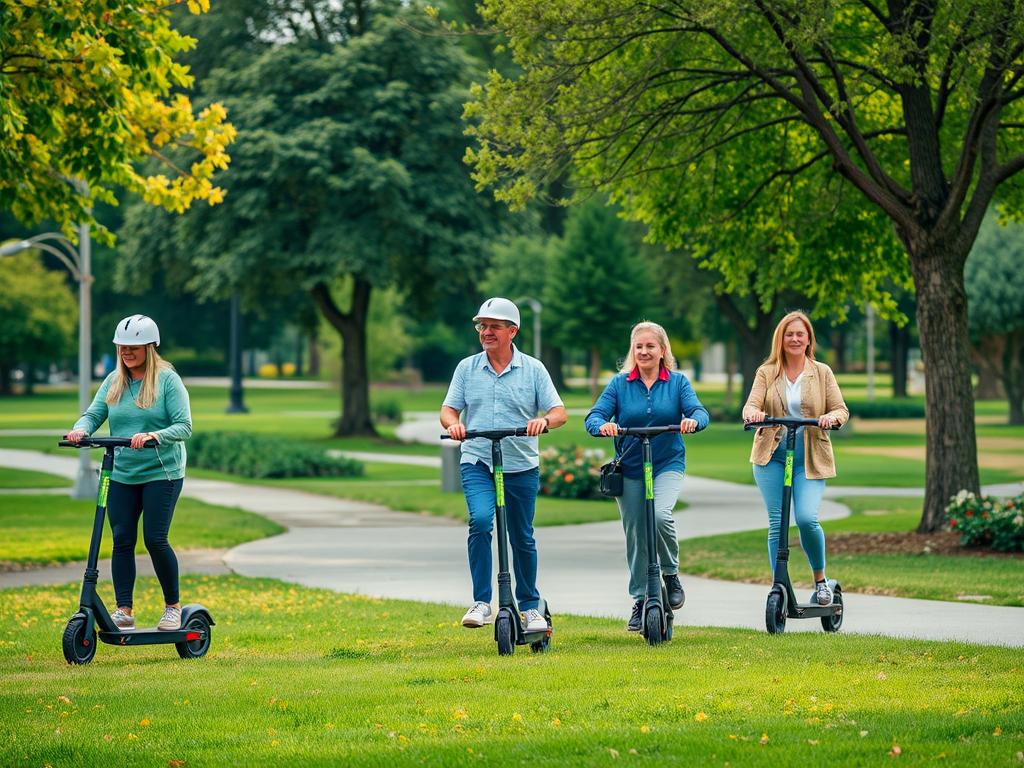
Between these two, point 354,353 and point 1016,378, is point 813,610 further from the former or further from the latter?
point 1016,378

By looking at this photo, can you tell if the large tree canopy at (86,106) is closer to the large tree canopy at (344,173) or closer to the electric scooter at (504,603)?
the electric scooter at (504,603)

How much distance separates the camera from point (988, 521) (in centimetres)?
1239

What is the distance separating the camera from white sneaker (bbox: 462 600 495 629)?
680 centimetres

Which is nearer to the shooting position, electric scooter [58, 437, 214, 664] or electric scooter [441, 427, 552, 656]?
electric scooter [441, 427, 552, 656]

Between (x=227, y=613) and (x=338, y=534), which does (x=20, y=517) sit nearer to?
(x=338, y=534)

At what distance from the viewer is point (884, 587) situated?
1020cm

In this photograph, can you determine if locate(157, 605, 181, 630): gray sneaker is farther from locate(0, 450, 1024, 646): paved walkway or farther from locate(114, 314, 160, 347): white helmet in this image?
locate(0, 450, 1024, 646): paved walkway

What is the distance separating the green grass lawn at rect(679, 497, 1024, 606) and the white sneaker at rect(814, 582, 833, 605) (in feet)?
6.96

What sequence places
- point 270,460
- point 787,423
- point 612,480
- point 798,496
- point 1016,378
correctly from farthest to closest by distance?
point 1016,378 < point 270,460 < point 798,496 < point 787,423 < point 612,480

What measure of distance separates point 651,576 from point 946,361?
23.5 ft

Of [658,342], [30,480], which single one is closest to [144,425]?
[658,342]

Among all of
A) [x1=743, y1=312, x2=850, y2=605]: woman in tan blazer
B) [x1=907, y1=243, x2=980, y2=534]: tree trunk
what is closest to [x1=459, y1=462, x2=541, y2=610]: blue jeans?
[x1=743, y1=312, x2=850, y2=605]: woman in tan blazer

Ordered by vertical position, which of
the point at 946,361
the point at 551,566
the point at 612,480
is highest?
the point at 946,361

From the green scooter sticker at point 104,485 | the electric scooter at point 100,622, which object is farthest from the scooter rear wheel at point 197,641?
the green scooter sticker at point 104,485
